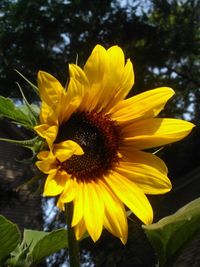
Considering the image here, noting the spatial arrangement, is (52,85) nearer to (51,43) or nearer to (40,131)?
(40,131)

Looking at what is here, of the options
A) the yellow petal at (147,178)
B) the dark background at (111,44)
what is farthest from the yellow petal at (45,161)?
the dark background at (111,44)

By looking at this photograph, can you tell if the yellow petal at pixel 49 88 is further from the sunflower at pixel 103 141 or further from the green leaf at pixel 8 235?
the green leaf at pixel 8 235

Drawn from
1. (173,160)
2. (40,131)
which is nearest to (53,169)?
(40,131)

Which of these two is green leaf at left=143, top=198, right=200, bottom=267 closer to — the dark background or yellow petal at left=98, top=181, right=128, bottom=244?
yellow petal at left=98, top=181, right=128, bottom=244

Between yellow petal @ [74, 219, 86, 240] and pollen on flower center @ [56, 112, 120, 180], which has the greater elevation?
pollen on flower center @ [56, 112, 120, 180]

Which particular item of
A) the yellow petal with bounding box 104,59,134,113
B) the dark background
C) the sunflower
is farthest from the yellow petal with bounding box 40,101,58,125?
the dark background

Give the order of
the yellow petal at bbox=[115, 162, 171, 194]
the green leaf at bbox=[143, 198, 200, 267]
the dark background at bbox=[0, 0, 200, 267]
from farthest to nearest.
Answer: the dark background at bbox=[0, 0, 200, 267] < the yellow petal at bbox=[115, 162, 171, 194] < the green leaf at bbox=[143, 198, 200, 267]

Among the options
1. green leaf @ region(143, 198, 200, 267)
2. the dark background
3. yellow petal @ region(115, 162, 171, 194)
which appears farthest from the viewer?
the dark background

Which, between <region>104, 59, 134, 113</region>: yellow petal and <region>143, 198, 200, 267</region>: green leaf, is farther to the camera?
<region>104, 59, 134, 113</region>: yellow petal
